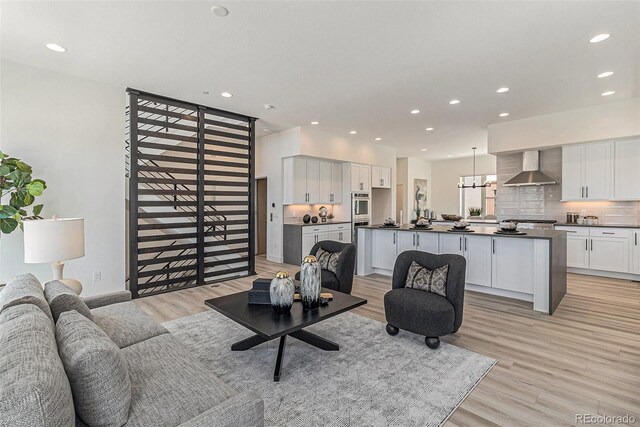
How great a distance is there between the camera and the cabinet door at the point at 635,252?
16.2ft

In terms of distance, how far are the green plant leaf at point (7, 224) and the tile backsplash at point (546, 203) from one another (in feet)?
26.2

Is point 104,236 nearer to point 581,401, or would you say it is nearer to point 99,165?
point 99,165

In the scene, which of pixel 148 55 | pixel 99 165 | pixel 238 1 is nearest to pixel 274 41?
pixel 238 1

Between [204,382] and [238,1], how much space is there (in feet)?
8.85

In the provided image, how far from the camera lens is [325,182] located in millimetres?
7332

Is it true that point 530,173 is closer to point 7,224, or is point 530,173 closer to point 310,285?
point 310,285

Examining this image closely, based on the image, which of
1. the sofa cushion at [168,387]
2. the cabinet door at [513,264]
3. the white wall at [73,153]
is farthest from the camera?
the cabinet door at [513,264]

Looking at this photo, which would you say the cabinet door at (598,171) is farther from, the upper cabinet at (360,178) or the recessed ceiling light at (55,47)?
the recessed ceiling light at (55,47)

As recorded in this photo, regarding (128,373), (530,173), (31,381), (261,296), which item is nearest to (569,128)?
(530,173)

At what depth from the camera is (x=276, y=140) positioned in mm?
6902

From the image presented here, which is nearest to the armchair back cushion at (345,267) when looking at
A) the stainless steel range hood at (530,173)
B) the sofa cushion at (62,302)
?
the sofa cushion at (62,302)

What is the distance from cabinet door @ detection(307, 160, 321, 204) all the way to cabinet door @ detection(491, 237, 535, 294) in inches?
153

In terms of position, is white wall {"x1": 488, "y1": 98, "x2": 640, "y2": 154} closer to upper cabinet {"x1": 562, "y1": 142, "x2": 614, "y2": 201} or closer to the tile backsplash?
upper cabinet {"x1": 562, "y1": 142, "x2": 614, "y2": 201}

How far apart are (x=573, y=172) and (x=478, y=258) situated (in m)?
3.09
